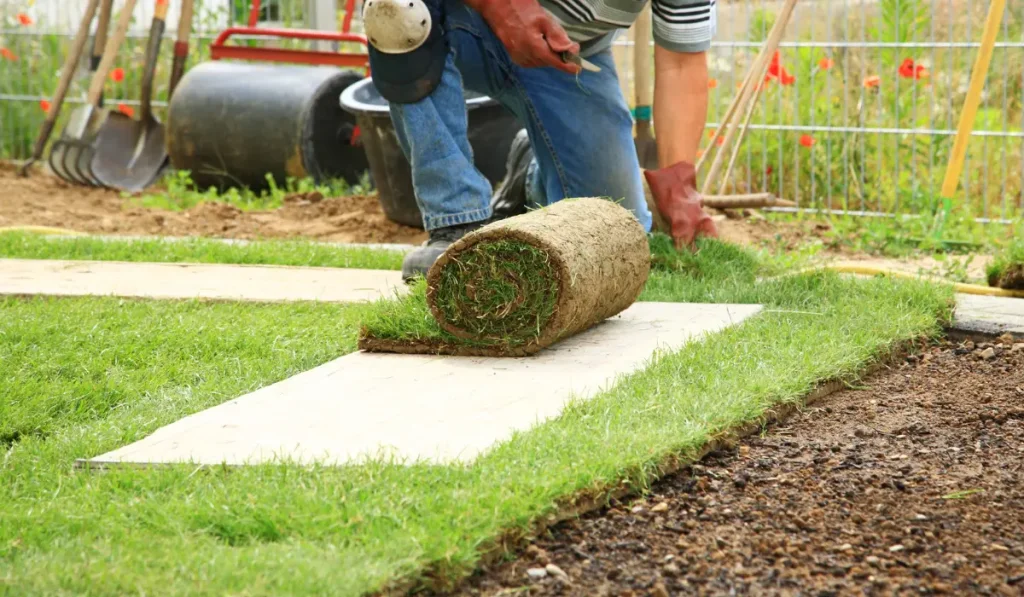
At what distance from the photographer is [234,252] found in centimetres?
419

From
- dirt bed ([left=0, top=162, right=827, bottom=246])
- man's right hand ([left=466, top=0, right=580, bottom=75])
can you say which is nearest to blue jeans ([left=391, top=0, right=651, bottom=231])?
man's right hand ([left=466, top=0, right=580, bottom=75])

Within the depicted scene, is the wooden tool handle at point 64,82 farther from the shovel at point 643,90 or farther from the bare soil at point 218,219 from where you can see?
the shovel at point 643,90

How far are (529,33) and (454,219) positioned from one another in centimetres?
55

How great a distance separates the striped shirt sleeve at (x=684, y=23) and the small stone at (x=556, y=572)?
2323 millimetres

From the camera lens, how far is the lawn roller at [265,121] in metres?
6.15

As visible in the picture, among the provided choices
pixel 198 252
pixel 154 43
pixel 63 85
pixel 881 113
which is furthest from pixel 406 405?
pixel 63 85

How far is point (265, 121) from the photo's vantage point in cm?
616

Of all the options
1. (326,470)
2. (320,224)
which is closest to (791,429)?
(326,470)

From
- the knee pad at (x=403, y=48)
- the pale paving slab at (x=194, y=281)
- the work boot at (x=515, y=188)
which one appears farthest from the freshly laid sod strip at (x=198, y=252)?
the knee pad at (x=403, y=48)

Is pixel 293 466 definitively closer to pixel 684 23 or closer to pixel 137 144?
pixel 684 23

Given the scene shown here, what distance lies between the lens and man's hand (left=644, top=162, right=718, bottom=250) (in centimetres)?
373

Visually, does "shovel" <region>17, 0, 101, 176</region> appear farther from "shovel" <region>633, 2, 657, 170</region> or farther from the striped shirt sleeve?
the striped shirt sleeve

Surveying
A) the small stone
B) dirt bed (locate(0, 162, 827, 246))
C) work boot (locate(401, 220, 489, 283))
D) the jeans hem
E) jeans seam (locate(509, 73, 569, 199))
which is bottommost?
dirt bed (locate(0, 162, 827, 246))

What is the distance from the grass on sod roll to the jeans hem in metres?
0.43
